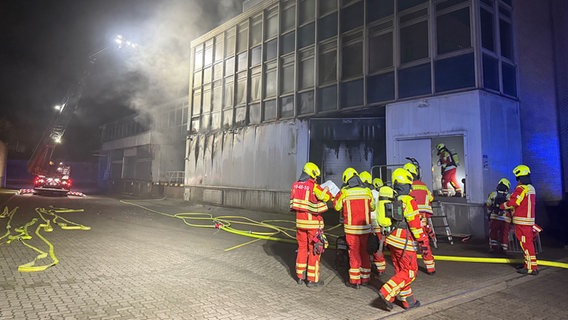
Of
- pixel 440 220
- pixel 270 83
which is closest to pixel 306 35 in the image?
pixel 270 83

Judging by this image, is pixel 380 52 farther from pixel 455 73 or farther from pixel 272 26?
pixel 272 26

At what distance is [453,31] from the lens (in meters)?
10.8

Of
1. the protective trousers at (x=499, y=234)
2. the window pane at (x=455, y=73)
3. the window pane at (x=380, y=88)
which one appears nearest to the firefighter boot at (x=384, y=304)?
the protective trousers at (x=499, y=234)

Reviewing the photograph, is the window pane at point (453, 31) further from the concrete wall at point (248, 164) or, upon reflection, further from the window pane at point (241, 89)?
the window pane at point (241, 89)

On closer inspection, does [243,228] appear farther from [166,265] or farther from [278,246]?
[166,265]

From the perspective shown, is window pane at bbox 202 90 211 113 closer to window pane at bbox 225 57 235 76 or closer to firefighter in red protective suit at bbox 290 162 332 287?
window pane at bbox 225 57 235 76

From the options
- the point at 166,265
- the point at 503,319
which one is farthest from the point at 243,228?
the point at 503,319

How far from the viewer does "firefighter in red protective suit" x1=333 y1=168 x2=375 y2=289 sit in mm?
5090

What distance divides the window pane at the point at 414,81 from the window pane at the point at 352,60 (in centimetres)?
200

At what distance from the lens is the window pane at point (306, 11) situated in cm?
1544

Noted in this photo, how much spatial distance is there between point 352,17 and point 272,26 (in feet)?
16.6

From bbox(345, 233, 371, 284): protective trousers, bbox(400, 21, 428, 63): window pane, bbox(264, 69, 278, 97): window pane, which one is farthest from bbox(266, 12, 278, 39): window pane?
bbox(345, 233, 371, 284): protective trousers

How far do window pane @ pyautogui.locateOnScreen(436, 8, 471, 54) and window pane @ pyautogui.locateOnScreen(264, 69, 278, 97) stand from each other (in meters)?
8.03

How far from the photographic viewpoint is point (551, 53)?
12508 mm
